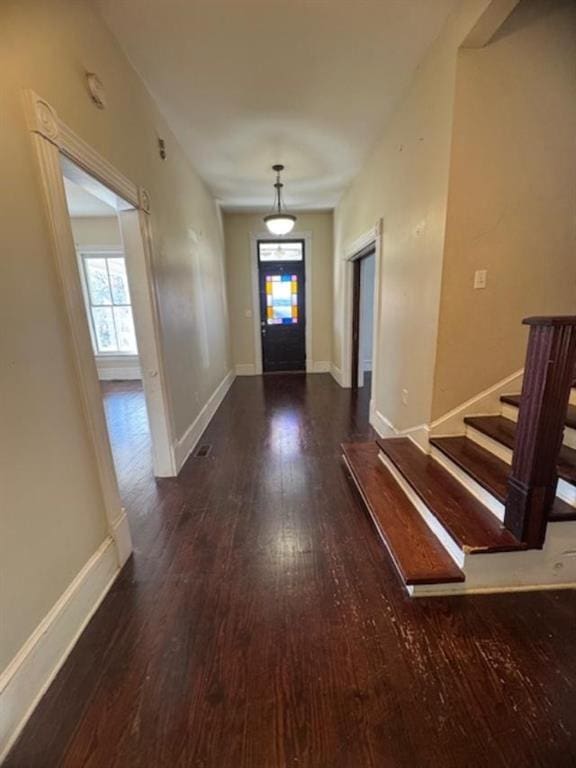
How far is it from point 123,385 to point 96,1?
17.2 feet

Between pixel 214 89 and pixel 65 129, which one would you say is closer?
pixel 65 129

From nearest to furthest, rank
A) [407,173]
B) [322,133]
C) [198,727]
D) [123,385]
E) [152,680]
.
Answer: [198,727] → [152,680] → [407,173] → [322,133] → [123,385]

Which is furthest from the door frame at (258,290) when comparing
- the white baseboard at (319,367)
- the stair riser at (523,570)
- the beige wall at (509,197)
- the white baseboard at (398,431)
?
the stair riser at (523,570)

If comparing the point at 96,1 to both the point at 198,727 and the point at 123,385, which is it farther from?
the point at 123,385

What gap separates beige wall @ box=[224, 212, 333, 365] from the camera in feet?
19.4

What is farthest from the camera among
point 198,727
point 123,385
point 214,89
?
point 123,385

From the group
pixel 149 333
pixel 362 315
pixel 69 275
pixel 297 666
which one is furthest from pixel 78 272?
pixel 362 315

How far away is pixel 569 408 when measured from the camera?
6.62 feet

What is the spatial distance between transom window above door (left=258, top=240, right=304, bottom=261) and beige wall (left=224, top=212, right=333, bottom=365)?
22 cm

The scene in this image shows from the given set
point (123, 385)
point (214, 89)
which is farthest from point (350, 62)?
point (123, 385)

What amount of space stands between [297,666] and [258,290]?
5.65 meters

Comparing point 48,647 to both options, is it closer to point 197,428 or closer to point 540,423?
point 540,423

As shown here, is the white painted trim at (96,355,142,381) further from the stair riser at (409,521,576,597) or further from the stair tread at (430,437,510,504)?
the stair riser at (409,521,576,597)

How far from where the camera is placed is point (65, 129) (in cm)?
144
